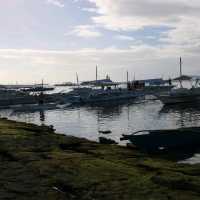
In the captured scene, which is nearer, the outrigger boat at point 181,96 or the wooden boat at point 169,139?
the wooden boat at point 169,139

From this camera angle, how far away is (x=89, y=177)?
14820 mm

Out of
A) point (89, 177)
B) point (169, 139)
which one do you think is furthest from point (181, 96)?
point (89, 177)

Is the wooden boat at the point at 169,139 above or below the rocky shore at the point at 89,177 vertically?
below

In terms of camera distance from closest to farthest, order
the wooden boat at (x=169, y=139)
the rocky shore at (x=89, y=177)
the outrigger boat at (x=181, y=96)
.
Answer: the rocky shore at (x=89, y=177) < the wooden boat at (x=169, y=139) < the outrigger boat at (x=181, y=96)

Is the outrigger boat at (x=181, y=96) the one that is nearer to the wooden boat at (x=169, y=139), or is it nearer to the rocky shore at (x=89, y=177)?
the wooden boat at (x=169, y=139)

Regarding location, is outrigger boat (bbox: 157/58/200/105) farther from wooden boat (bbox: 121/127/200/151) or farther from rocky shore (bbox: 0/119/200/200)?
rocky shore (bbox: 0/119/200/200)

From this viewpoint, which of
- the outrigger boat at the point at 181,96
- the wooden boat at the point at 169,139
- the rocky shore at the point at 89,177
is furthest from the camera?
the outrigger boat at the point at 181,96

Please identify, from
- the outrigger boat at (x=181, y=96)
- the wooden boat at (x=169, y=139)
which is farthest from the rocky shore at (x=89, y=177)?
the outrigger boat at (x=181, y=96)

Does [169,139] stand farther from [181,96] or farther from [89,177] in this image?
[181,96]

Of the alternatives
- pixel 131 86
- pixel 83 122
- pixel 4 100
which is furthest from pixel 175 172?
pixel 131 86

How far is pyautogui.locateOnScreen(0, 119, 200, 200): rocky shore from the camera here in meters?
12.9

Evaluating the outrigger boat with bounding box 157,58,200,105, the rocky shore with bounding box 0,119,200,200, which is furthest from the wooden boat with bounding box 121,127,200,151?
the outrigger boat with bounding box 157,58,200,105

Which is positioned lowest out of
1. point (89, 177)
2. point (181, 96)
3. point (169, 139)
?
point (169, 139)

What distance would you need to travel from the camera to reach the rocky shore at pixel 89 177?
12.9 meters
